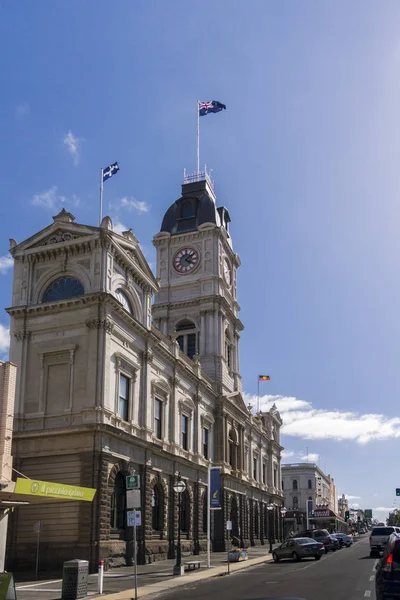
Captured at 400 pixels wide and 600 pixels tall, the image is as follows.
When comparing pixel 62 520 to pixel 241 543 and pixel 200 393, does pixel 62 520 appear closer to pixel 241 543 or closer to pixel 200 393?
pixel 200 393

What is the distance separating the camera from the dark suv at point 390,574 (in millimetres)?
14078

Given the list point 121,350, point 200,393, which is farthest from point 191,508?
point 121,350

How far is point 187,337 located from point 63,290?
84.1ft

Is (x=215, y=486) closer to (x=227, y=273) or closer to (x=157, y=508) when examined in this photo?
(x=157, y=508)

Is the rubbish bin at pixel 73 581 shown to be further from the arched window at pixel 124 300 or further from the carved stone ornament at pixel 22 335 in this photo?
the arched window at pixel 124 300

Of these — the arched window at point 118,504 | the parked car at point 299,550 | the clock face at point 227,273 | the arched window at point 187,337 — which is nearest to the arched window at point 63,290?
the arched window at point 118,504

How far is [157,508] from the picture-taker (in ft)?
141

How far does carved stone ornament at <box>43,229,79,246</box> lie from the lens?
128ft

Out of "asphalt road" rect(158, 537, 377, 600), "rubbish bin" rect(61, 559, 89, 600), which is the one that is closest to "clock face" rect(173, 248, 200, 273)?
"asphalt road" rect(158, 537, 377, 600)

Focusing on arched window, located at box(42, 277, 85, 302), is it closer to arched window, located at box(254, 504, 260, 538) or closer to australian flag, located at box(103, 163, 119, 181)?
australian flag, located at box(103, 163, 119, 181)

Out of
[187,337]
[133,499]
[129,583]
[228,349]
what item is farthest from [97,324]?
[228,349]

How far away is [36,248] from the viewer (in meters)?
39.6

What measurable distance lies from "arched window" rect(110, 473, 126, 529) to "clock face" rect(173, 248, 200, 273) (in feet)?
101

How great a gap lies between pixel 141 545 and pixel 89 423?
8671 millimetres
